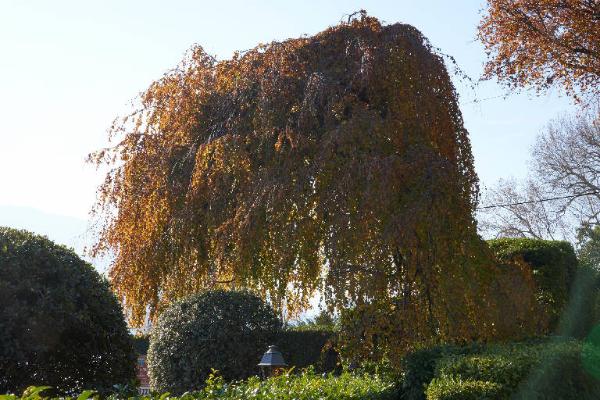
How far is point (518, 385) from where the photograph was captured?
628cm

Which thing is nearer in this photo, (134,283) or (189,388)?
(189,388)

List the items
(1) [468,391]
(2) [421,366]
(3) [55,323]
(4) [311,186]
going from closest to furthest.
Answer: (1) [468,391], (3) [55,323], (2) [421,366], (4) [311,186]

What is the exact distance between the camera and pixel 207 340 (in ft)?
29.6

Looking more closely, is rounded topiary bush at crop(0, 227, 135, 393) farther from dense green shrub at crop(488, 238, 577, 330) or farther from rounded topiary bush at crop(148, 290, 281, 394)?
dense green shrub at crop(488, 238, 577, 330)

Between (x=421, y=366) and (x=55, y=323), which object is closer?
(x=55, y=323)

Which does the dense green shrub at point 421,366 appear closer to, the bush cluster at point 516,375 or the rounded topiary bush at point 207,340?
the bush cluster at point 516,375

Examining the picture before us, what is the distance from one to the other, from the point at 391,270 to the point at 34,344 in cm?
398

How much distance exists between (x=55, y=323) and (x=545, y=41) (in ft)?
35.0

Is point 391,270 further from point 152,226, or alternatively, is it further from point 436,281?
point 152,226

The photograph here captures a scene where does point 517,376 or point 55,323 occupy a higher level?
point 55,323

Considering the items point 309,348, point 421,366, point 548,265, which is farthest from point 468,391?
point 548,265

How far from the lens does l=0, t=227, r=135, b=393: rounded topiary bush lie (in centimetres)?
645

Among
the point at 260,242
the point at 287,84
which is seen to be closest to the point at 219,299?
the point at 260,242

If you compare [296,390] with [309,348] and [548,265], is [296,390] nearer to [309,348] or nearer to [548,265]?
[309,348]
